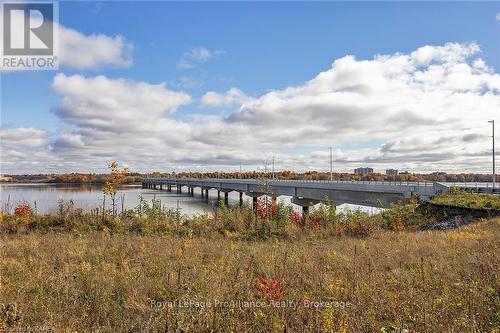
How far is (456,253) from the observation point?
9.45 metres

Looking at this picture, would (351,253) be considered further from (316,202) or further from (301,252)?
(316,202)

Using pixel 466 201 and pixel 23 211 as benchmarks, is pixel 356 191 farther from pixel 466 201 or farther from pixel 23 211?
pixel 23 211

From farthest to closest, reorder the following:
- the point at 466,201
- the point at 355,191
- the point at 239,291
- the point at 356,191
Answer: the point at 355,191
the point at 356,191
the point at 466,201
the point at 239,291

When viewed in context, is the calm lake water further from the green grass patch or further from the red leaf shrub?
the green grass patch

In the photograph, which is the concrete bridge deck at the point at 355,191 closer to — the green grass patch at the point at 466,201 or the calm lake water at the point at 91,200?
the calm lake water at the point at 91,200

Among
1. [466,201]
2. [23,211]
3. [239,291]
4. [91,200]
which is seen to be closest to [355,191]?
[466,201]

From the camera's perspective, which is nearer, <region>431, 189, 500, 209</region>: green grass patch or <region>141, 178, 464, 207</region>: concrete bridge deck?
<region>431, 189, 500, 209</region>: green grass patch

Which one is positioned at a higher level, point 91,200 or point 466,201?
point 466,201

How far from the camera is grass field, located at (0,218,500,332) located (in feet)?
15.0

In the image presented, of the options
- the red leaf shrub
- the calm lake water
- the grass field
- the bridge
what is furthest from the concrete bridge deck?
the red leaf shrub

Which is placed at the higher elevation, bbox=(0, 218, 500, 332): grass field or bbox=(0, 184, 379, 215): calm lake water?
bbox=(0, 218, 500, 332): grass field

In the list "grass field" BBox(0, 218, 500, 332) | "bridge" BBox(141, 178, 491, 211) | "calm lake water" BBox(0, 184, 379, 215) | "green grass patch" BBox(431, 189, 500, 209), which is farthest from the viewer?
"bridge" BBox(141, 178, 491, 211)

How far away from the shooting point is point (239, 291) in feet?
18.3

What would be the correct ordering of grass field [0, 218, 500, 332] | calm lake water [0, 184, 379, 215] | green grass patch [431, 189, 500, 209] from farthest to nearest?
green grass patch [431, 189, 500, 209], calm lake water [0, 184, 379, 215], grass field [0, 218, 500, 332]
